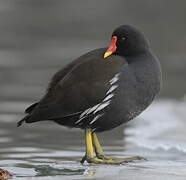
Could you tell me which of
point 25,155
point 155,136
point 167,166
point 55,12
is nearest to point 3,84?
point 155,136

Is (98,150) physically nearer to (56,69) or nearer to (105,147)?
(105,147)

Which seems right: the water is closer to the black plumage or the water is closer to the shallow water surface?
the shallow water surface

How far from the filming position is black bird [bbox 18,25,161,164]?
8492mm

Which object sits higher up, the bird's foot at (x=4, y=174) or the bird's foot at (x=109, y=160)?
the bird's foot at (x=109, y=160)

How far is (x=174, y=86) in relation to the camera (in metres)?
13.9

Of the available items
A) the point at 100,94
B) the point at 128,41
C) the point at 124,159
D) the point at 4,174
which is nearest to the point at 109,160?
the point at 124,159

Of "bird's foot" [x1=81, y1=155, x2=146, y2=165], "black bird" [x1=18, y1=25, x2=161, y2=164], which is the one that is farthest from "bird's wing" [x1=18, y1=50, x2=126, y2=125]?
"bird's foot" [x1=81, y1=155, x2=146, y2=165]

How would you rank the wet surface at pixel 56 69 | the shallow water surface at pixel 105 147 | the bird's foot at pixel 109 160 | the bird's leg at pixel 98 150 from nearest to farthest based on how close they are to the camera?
the shallow water surface at pixel 105 147, the wet surface at pixel 56 69, the bird's foot at pixel 109 160, the bird's leg at pixel 98 150

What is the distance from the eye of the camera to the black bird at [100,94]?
8492 mm

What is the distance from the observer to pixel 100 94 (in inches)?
335

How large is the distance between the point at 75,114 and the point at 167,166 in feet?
3.46

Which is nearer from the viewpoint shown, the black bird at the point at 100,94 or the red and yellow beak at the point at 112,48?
the black bird at the point at 100,94

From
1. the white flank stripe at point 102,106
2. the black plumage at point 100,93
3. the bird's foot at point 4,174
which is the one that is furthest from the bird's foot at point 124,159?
the bird's foot at point 4,174

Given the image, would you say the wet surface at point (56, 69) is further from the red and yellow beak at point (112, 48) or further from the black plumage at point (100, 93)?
the red and yellow beak at point (112, 48)
